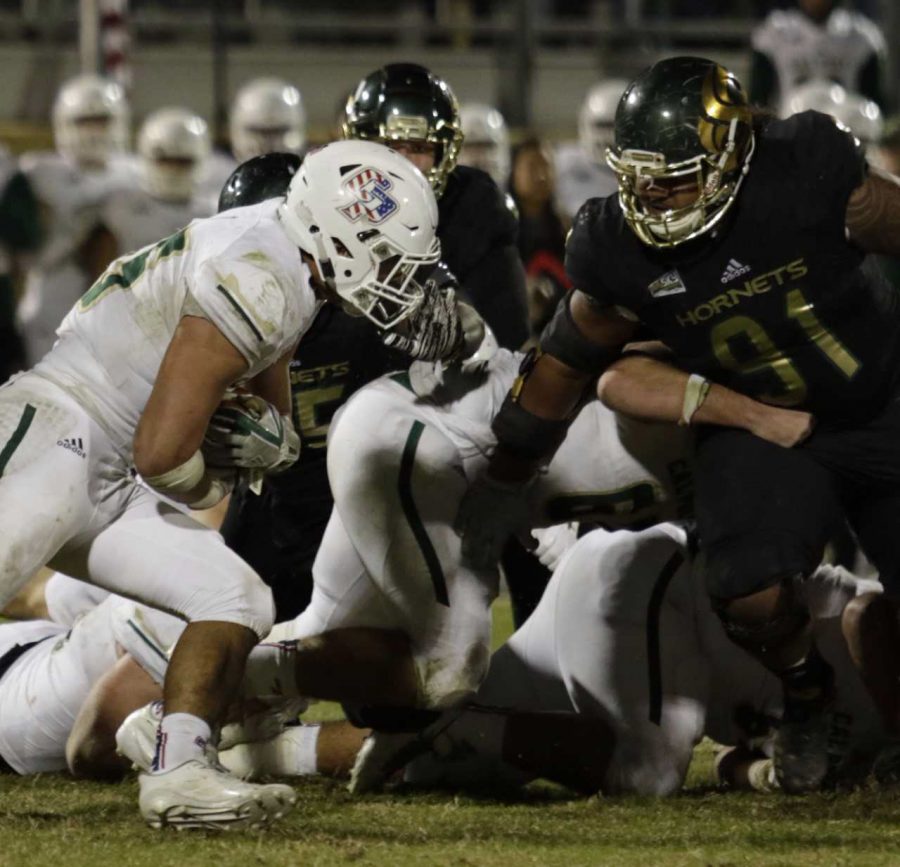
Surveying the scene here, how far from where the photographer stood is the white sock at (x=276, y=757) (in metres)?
4.15

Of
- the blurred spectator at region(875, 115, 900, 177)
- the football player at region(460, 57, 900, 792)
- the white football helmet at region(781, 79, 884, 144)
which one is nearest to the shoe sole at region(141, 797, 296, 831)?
the football player at region(460, 57, 900, 792)

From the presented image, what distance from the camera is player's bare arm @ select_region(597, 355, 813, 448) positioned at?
12.9ft

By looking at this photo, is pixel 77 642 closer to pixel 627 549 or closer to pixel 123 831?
pixel 123 831

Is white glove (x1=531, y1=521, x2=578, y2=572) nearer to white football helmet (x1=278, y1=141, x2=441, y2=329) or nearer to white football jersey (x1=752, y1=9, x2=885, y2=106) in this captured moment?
white football helmet (x1=278, y1=141, x2=441, y2=329)

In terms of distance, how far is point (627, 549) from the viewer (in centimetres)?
405

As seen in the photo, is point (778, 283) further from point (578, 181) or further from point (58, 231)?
point (58, 231)

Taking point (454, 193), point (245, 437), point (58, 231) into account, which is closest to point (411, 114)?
point (454, 193)

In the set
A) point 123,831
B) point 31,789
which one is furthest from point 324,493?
point 123,831

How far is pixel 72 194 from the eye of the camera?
9836mm

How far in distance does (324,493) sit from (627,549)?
3.38 feet

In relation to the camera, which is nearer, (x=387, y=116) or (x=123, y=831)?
(x=123, y=831)

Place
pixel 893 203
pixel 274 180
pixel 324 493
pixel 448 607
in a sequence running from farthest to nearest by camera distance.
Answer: pixel 324 493, pixel 274 180, pixel 448 607, pixel 893 203

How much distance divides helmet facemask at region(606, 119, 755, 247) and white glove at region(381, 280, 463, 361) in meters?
0.39

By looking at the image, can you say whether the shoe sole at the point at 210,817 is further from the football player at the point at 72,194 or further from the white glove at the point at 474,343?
the football player at the point at 72,194
